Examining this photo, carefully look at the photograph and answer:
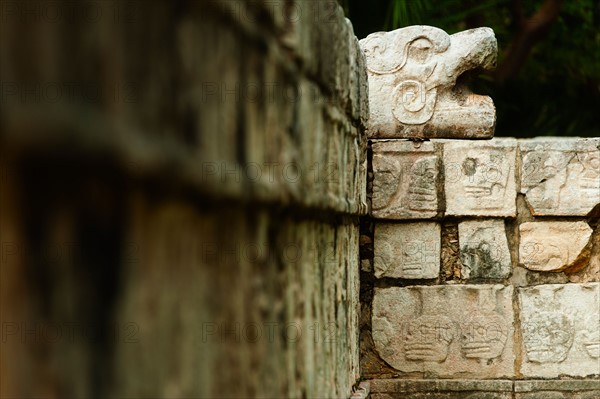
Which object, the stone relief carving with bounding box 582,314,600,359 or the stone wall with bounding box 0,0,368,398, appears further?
the stone relief carving with bounding box 582,314,600,359

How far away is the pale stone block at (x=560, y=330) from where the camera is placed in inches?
150

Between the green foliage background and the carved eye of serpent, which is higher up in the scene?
the green foliage background

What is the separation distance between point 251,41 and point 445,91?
2616 mm

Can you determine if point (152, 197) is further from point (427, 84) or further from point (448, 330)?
point (427, 84)

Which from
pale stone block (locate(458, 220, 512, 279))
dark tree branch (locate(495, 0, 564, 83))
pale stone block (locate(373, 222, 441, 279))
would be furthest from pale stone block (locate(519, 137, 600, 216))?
dark tree branch (locate(495, 0, 564, 83))

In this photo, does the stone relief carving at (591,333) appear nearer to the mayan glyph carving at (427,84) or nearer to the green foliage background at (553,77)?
the mayan glyph carving at (427,84)

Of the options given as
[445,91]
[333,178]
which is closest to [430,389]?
[445,91]

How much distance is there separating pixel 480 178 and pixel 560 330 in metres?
0.72

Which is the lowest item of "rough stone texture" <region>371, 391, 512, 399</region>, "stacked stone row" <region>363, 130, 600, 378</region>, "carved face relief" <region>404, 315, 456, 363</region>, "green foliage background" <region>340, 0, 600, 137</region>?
"rough stone texture" <region>371, 391, 512, 399</region>

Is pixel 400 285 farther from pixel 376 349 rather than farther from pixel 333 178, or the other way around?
pixel 333 178

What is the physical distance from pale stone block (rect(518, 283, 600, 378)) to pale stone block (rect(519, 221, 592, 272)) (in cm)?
10

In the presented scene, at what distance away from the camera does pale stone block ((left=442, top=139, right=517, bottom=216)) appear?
385 centimetres

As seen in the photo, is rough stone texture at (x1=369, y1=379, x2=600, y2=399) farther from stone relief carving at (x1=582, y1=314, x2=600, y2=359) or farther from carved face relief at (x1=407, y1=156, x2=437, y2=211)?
carved face relief at (x1=407, y1=156, x2=437, y2=211)

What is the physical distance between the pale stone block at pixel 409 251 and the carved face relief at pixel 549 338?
47 centimetres
